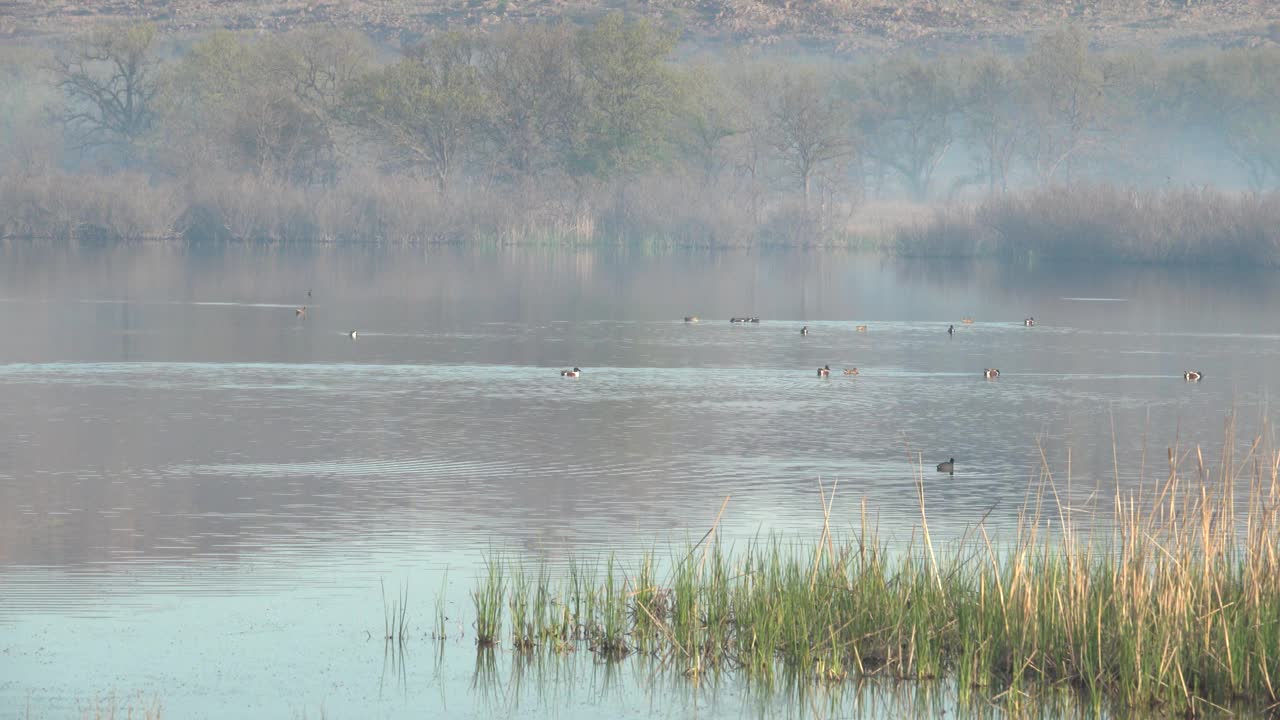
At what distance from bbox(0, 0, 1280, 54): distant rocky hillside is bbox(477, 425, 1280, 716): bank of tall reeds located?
545ft

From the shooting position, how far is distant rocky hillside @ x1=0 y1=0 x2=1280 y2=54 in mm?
182875

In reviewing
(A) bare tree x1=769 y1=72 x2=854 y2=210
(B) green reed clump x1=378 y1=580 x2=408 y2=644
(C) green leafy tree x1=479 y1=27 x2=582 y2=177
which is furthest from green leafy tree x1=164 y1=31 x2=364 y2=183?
(B) green reed clump x1=378 y1=580 x2=408 y2=644

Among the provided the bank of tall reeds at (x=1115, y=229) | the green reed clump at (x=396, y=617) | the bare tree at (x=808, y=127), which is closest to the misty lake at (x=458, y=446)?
the green reed clump at (x=396, y=617)

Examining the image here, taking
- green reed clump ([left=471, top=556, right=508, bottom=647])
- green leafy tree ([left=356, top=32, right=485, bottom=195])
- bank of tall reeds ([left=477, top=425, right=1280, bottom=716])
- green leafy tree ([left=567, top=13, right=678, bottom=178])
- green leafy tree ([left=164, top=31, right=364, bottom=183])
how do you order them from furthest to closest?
green leafy tree ([left=164, top=31, right=364, bottom=183]) → green leafy tree ([left=567, top=13, right=678, bottom=178]) → green leafy tree ([left=356, top=32, right=485, bottom=195]) → green reed clump ([left=471, top=556, right=508, bottom=647]) → bank of tall reeds ([left=477, top=425, right=1280, bottom=716])

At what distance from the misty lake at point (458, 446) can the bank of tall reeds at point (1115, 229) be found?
16.1 m

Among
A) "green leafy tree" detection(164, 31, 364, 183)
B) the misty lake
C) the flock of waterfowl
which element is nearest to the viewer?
the misty lake

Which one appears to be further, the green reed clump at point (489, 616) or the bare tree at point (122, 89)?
the bare tree at point (122, 89)

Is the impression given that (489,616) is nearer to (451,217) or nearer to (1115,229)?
(1115,229)

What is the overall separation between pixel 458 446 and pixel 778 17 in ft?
577

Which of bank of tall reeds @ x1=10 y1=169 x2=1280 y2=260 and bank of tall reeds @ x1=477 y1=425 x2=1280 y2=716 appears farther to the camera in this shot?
bank of tall reeds @ x1=10 y1=169 x2=1280 y2=260

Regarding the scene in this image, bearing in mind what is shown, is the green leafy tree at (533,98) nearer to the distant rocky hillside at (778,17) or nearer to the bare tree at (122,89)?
the bare tree at (122,89)

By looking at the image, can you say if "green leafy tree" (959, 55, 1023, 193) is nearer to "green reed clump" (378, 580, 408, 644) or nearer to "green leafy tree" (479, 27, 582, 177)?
"green leafy tree" (479, 27, 582, 177)

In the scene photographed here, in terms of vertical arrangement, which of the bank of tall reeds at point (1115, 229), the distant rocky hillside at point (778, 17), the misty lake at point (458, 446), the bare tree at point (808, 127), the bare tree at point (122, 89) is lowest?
the misty lake at point (458, 446)

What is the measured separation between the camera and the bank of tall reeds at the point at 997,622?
40.7 ft
